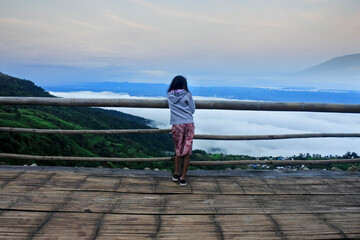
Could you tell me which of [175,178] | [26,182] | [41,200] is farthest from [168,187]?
[26,182]

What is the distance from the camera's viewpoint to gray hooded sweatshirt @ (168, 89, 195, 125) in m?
2.77

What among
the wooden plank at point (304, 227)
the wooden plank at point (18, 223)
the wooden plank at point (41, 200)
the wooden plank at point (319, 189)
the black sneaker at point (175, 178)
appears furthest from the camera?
the black sneaker at point (175, 178)

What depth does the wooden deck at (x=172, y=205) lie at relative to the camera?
1.84m

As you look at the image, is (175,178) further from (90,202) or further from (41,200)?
(41,200)

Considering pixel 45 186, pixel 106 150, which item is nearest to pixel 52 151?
pixel 106 150

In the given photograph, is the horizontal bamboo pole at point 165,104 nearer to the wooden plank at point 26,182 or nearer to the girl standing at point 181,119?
the girl standing at point 181,119

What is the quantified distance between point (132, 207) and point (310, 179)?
2127mm

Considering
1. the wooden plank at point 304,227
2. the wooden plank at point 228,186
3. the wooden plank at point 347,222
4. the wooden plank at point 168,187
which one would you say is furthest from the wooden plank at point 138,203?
the wooden plank at point 347,222

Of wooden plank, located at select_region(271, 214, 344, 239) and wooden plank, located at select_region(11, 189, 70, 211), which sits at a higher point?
wooden plank, located at select_region(271, 214, 344, 239)

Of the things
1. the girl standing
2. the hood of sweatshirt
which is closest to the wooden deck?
the girl standing

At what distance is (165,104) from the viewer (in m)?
2.90

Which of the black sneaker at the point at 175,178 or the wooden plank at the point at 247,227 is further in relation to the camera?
the black sneaker at the point at 175,178

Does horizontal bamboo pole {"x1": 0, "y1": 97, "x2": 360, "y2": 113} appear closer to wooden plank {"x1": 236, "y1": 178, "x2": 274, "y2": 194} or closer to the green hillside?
wooden plank {"x1": 236, "y1": 178, "x2": 274, "y2": 194}

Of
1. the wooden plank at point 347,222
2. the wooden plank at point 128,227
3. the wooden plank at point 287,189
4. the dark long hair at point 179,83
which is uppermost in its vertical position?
the dark long hair at point 179,83
